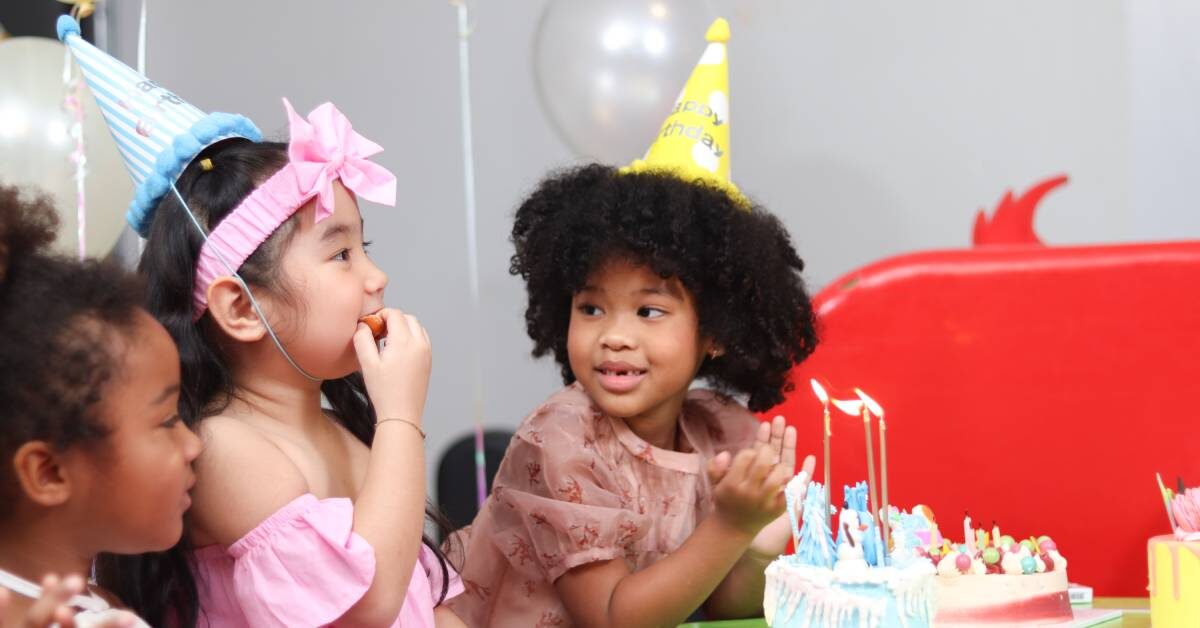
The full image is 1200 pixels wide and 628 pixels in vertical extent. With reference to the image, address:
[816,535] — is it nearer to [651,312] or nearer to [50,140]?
[651,312]

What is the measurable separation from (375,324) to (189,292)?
0.53 ft

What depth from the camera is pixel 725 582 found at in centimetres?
171

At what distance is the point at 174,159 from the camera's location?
3.98 ft

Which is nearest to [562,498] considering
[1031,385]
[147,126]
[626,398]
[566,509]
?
[566,509]

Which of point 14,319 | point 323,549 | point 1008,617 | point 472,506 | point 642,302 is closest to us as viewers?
point 14,319

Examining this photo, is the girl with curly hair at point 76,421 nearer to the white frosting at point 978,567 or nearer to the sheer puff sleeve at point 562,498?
the sheer puff sleeve at point 562,498

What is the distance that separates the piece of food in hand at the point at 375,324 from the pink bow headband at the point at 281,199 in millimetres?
96

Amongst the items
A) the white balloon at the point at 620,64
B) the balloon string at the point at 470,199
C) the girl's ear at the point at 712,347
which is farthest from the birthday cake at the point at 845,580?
the balloon string at the point at 470,199

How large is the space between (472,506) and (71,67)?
1.26 metres

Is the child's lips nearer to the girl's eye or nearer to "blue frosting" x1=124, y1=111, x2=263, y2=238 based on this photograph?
the girl's eye

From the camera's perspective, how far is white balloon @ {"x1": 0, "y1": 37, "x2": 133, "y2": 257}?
2029 mm

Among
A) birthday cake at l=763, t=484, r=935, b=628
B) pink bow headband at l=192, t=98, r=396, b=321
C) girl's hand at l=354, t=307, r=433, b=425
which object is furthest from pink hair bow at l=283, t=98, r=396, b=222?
birthday cake at l=763, t=484, r=935, b=628

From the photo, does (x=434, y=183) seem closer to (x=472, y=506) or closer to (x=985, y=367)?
(x=472, y=506)

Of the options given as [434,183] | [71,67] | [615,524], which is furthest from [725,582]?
[434,183]
